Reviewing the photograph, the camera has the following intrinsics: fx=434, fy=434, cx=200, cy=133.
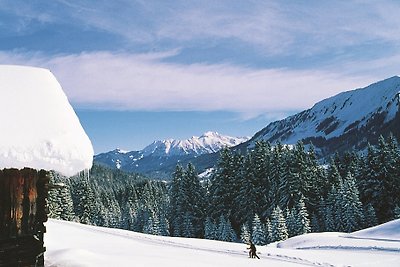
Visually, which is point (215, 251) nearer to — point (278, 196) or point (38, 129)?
point (38, 129)

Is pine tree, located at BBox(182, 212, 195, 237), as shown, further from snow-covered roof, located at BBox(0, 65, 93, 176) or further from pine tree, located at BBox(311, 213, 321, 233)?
snow-covered roof, located at BBox(0, 65, 93, 176)

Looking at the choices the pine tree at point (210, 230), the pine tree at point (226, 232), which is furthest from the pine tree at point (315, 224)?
the pine tree at point (210, 230)

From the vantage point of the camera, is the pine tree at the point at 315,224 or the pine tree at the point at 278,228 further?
Result: the pine tree at the point at 315,224

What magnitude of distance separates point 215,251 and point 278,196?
32.4 metres

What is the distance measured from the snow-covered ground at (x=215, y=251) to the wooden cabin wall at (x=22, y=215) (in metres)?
4.79

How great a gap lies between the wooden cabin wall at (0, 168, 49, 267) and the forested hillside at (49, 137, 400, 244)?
40.5m

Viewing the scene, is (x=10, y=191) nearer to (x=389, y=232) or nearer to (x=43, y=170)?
(x=43, y=170)

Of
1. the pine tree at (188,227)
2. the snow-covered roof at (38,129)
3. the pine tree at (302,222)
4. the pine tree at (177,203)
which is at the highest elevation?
the pine tree at (177,203)

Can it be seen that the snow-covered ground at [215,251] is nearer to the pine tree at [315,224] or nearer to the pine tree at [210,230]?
the pine tree at [315,224]

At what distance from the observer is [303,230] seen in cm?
4959

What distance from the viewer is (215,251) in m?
26.7

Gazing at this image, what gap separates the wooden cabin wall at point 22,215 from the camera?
9.98 metres

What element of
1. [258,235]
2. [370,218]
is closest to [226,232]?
[258,235]

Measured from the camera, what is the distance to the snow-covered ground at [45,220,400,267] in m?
17.0
